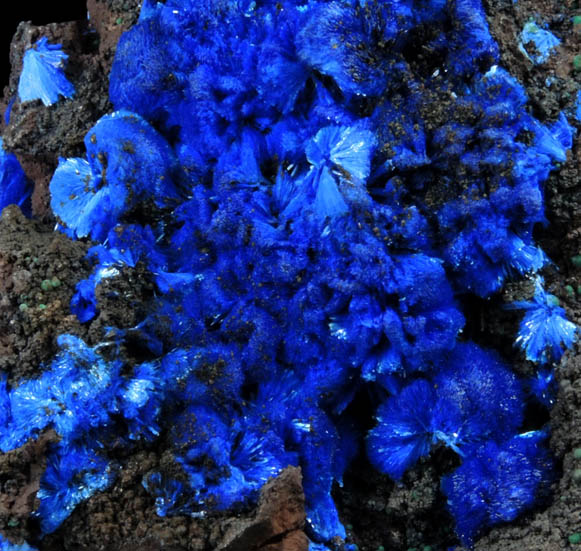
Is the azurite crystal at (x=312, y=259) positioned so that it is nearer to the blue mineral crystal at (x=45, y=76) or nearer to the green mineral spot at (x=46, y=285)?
the green mineral spot at (x=46, y=285)

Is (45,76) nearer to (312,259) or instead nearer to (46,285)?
(46,285)

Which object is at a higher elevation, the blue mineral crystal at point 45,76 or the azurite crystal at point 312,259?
the blue mineral crystal at point 45,76

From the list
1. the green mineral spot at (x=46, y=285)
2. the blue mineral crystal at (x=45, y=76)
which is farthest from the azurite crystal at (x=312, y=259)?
the blue mineral crystal at (x=45, y=76)

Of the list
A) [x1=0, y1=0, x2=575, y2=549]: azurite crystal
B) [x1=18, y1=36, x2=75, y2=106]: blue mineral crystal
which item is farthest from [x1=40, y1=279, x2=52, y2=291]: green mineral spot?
[x1=18, y1=36, x2=75, y2=106]: blue mineral crystal

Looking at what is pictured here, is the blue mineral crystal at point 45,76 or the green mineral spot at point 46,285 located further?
the blue mineral crystal at point 45,76

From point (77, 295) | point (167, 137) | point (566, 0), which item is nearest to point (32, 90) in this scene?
point (167, 137)
